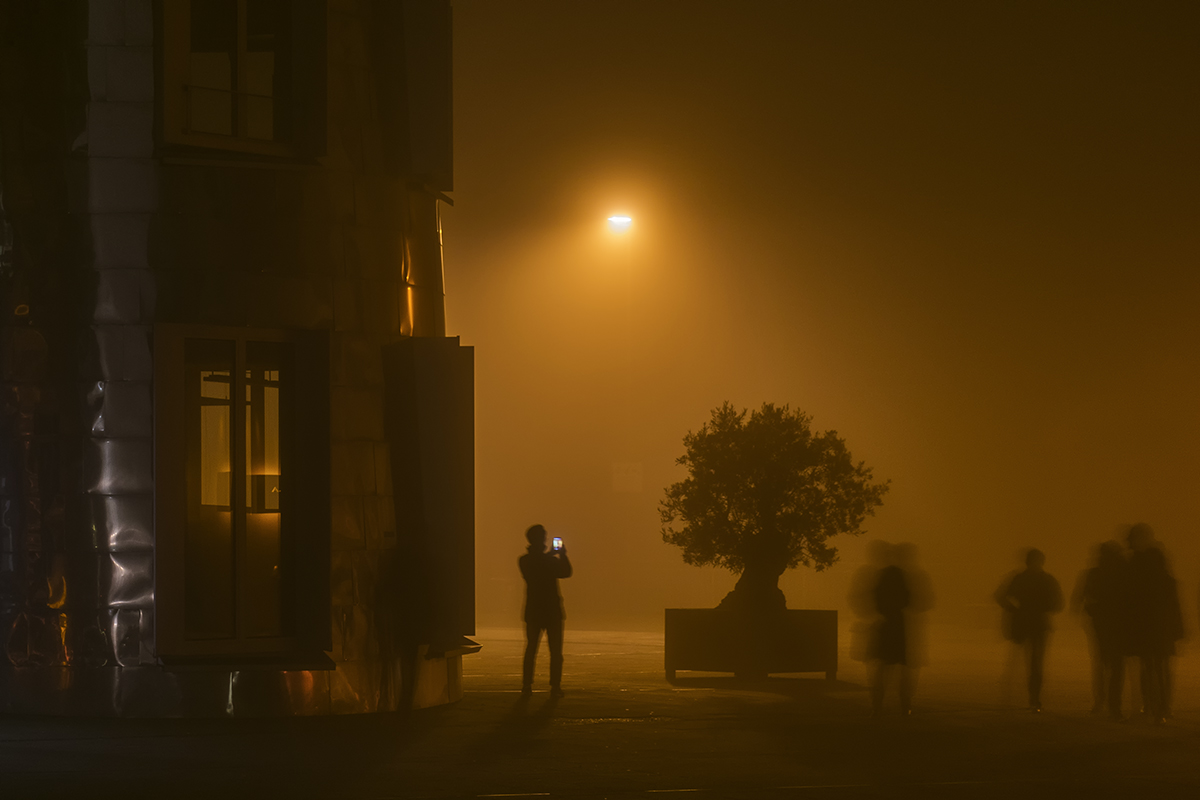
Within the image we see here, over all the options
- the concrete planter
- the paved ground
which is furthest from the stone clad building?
the concrete planter

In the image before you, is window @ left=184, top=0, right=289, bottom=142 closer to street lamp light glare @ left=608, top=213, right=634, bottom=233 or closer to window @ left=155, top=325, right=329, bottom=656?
window @ left=155, top=325, right=329, bottom=656

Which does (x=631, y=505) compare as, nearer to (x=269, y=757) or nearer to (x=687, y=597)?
(x=687, y=597)

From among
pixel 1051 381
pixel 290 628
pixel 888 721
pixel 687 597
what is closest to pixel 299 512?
pixel 290 628

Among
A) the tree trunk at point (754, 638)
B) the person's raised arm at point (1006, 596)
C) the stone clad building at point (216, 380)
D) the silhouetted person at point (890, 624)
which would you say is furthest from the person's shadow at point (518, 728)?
the person's raised arm at point (1006, 596)

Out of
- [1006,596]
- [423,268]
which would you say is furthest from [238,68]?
[1006,596]

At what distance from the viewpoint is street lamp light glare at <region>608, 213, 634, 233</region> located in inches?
1112

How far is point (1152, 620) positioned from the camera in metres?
15.2

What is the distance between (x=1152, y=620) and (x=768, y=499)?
245 inches

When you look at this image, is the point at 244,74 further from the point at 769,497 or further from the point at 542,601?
the point at 769,497

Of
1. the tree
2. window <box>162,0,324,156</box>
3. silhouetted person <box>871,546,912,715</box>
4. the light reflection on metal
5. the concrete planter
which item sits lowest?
the concrete planter

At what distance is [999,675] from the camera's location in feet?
67.9

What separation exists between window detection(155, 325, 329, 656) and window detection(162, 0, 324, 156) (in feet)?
6.21

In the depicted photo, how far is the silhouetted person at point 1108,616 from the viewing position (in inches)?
603

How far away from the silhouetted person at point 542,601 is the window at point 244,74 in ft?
15.2
